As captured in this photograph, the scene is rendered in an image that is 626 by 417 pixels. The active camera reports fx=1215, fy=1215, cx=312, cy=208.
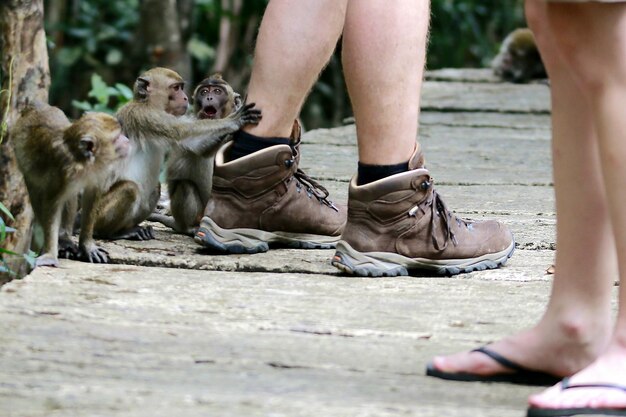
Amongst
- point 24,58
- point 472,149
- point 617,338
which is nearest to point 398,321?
point 617,338

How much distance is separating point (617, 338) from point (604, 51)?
551mm

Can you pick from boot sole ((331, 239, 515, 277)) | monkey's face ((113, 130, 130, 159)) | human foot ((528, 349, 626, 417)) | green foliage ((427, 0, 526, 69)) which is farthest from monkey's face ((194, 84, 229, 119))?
green foliage ((427, 0, 526, 69))

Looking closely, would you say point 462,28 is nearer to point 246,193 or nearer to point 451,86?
point 451,86

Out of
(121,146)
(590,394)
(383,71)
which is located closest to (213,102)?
(121,146)

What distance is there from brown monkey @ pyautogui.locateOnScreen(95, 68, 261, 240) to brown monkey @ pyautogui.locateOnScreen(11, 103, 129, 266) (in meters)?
0.09

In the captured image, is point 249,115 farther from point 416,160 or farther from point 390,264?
point 390,264

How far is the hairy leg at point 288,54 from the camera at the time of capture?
358cm

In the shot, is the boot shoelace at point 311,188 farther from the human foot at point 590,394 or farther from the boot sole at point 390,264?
the human foot at point 590,394

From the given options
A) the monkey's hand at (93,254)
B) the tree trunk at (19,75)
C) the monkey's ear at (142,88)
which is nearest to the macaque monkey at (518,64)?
the tree trunk at (19,75)

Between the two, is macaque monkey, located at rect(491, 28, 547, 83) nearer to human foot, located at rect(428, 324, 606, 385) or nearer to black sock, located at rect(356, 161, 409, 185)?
black sock, located at rect(356, 161, 409, 185)

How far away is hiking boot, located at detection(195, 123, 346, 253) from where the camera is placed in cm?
369

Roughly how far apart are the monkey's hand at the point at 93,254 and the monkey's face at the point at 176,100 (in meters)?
0.82

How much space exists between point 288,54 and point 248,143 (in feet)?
1.08

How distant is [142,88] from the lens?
4355 millimetres
